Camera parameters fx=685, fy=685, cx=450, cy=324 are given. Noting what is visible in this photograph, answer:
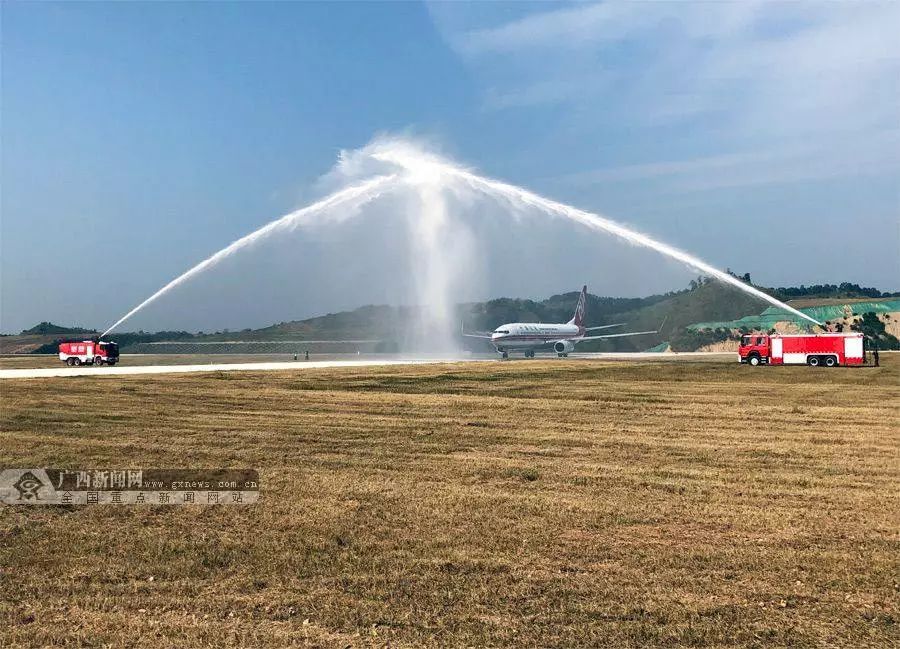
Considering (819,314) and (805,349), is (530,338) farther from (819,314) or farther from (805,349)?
(819,314)

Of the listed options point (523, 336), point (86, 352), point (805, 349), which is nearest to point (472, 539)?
point (805, 349)

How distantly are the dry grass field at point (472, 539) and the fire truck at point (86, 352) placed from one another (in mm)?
40554

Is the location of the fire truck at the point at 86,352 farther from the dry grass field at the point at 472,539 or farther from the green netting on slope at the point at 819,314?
the green netting on slope at the point at 819,314

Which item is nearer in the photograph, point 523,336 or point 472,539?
point 472,539

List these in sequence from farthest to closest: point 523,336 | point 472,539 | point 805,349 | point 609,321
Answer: point 609,321 → point 523,336 → point 805,349 → point 472,539

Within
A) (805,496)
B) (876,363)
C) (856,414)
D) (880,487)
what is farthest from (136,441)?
(876,363)

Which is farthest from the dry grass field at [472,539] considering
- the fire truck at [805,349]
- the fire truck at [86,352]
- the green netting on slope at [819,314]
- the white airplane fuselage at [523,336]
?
the green netting on slope at [819,314]

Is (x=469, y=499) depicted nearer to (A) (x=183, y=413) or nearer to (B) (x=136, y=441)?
(B) (x=136, y=441)

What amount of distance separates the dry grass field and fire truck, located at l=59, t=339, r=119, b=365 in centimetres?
4055

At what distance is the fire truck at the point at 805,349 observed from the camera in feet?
176

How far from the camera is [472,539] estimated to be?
953cm

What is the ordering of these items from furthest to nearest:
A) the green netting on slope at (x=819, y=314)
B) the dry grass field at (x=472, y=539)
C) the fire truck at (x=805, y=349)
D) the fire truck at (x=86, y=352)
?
1. the green netting on slope at (x=819, y=314)
2. the fire truck at (x=86, y=352)
3. the fire truck at (x=805, y=349)
4. the dry grass field at (x=472, y=539)

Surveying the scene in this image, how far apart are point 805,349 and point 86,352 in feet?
195

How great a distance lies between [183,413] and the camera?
76.5ft
